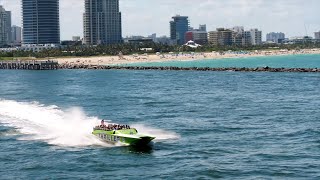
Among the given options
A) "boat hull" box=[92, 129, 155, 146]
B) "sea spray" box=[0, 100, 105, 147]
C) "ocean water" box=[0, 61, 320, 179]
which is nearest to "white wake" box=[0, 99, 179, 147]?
"sea spray" box=[0, 100, 105, 147]

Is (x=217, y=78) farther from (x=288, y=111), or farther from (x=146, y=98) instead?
(x=288, y=111)

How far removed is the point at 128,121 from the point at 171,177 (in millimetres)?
26814

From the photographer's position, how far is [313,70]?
15862 centimetres

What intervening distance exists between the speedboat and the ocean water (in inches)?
24.9

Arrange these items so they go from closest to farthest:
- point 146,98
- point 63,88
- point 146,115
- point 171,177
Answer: point 171,177 < point 146,115 < point 146,98 < point 63,88

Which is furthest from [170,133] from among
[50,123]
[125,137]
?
[50,123]

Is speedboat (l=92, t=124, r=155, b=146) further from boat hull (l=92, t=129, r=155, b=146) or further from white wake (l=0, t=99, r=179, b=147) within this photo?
white wake (l=0, t=99, r=179, b=147)

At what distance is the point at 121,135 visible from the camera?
55500 mm

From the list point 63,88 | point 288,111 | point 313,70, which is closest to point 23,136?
point 288,111

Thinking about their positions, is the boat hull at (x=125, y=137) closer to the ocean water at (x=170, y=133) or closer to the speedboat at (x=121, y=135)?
the speedboat at (x=121, y=135)

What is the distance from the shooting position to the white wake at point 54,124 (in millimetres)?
59781

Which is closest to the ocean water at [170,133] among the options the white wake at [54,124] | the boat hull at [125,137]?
the white wake at [54,124]

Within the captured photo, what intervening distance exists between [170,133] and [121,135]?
814cm

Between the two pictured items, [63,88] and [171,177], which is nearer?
[171,177]
